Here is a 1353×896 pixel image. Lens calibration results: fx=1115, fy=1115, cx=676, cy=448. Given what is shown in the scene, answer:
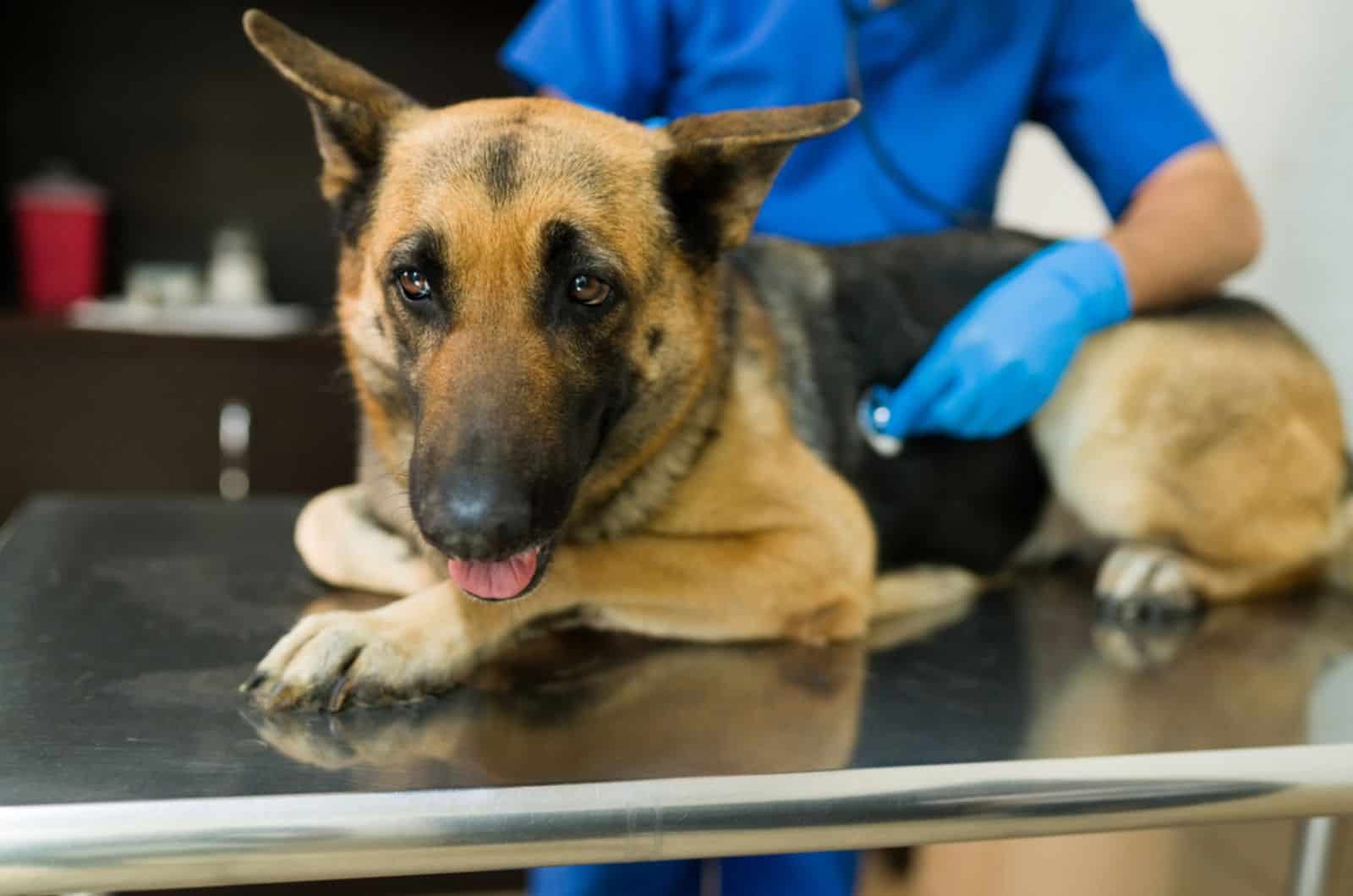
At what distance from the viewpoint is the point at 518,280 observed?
0.90 m

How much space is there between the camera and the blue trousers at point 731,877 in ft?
4.03

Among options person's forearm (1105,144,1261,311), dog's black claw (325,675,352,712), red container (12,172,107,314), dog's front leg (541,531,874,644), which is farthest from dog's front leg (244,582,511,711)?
red container (12,172,107,314)

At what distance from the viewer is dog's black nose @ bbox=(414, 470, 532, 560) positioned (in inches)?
30.2

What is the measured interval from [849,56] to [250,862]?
1299 mm

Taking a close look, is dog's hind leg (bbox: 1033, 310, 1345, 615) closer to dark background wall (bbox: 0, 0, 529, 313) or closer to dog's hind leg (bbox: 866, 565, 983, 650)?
dog's hind leg (bbox: 866, 565, 983, 650)

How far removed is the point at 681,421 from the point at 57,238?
6.99ft

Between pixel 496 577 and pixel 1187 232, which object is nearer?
pixel 496 577

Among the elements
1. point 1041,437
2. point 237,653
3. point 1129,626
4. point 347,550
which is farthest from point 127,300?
point 1129,626

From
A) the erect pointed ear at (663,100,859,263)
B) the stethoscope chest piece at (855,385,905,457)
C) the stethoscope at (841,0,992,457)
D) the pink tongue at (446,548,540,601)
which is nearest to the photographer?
the pink tongue at (446,548,540,601)

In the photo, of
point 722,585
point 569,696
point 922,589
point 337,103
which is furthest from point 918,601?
point 337,103

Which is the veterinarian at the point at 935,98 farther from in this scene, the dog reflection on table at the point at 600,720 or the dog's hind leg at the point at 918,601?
the dog reflection on table at the point at 600,720

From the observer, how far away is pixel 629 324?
0.99 meters

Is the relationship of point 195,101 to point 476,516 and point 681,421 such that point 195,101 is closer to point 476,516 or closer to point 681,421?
point 681,421

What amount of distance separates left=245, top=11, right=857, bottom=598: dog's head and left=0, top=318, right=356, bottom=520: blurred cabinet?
1359mm
